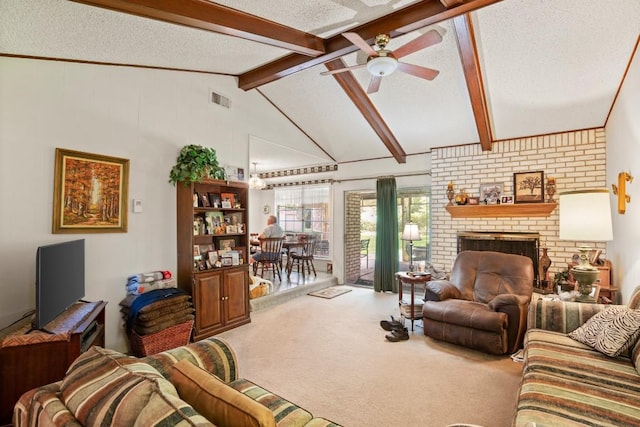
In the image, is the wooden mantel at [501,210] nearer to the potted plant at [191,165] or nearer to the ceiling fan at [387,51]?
the ceiling fan at [387,51]

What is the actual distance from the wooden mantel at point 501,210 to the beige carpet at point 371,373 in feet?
6.70

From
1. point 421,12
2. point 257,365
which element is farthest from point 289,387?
point 421,12

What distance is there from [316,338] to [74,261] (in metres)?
2.47

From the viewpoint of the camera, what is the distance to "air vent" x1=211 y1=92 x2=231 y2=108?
4086 millimetres

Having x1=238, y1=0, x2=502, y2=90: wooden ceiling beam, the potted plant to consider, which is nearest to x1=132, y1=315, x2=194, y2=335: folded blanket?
the potted plant

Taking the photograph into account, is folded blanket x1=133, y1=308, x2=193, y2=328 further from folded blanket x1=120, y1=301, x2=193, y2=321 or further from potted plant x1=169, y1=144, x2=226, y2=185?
potted plant x1=169, y1=144, x2=226, y2=185

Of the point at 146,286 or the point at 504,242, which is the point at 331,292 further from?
the point at 146,286

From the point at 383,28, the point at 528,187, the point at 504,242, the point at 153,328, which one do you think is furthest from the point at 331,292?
the point at 383,28

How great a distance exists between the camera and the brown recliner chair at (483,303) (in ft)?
10.1

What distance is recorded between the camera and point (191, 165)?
11.4 feet

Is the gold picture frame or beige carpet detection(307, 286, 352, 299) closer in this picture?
the gold picture frame

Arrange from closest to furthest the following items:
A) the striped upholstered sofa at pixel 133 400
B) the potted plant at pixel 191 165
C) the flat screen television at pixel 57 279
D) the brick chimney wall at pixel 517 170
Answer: the striped upholstered sofa at pixel 133 400 → the flat screen television at pixel 57 279 → the potted plant at pixel 191 165 → the brick chimney wall at pixel 517 170

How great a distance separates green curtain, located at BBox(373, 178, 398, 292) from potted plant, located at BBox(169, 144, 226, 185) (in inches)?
136

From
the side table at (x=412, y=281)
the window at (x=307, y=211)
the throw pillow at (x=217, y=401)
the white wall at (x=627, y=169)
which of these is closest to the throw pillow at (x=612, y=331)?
the white wall at (x=627, y=169)
